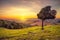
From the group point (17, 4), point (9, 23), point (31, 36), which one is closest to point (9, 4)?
point (17, 4)

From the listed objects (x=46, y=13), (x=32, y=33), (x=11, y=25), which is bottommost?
(x=32, y=33)

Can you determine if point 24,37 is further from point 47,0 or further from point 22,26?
point 47,0

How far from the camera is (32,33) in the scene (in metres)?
2.56

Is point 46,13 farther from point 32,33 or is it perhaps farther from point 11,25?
point 11,25

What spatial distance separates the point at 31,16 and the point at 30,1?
28 centimetres

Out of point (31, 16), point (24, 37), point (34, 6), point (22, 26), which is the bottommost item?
point (24, 37)

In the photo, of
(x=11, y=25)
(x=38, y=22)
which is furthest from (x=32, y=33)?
(x=11, y=25)

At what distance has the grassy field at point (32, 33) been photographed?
251 cm

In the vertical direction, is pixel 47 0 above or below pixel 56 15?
above

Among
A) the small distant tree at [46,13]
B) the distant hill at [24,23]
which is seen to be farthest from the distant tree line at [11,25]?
the small distant tree at [46,13]

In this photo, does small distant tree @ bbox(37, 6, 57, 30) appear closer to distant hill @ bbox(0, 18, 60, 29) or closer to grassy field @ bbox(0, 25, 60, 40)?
distant hill @ bbox(0, 18, 60, 29)

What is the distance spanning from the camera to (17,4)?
8.56 feet

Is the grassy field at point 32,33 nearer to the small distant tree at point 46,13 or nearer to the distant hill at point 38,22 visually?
the distant hill at point 38,22

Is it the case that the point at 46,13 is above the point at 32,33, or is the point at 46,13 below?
above
